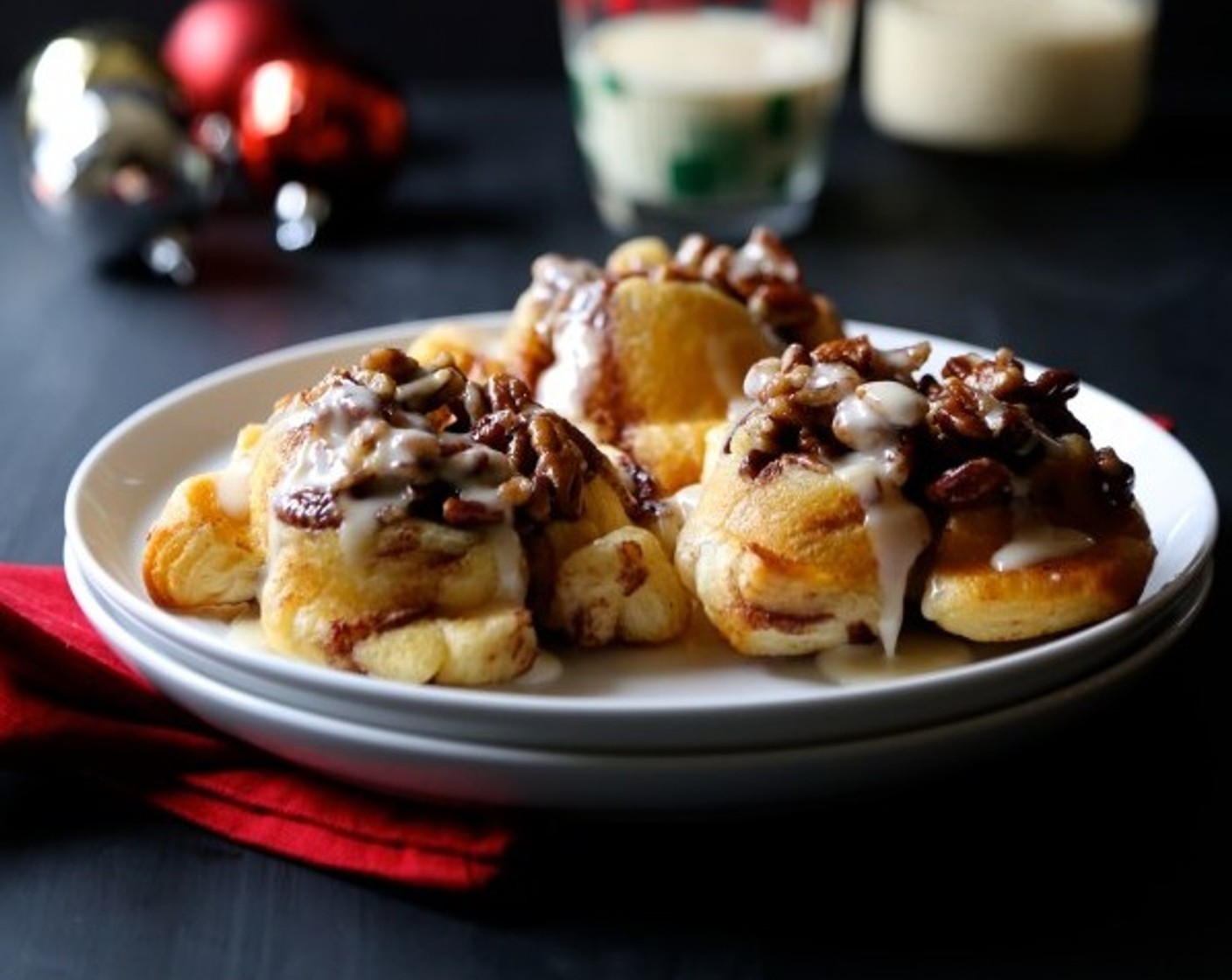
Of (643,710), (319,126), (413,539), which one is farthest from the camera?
(319,126)

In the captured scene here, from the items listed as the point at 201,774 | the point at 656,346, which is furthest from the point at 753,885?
the point at 656,346

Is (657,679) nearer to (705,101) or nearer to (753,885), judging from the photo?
(753,885)

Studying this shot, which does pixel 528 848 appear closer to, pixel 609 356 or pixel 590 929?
pixel 590 929

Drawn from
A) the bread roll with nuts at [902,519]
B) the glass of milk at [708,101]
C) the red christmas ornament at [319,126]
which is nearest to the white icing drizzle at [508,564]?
the bread roll with nuts at [902,519]

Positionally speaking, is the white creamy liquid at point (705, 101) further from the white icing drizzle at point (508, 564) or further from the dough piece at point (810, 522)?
the white icing drizzle at point (508, 564)

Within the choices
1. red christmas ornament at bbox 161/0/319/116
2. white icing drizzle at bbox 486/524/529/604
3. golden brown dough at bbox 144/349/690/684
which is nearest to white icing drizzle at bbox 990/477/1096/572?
golden brown dough at bbox 144/349/690/684
